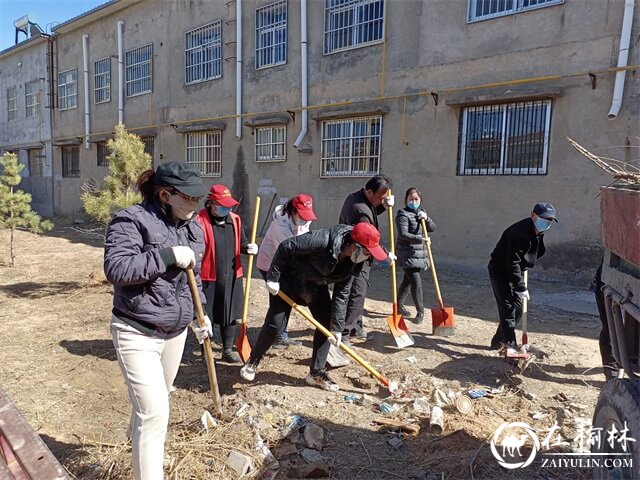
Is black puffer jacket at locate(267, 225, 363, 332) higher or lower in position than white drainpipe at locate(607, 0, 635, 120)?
lower

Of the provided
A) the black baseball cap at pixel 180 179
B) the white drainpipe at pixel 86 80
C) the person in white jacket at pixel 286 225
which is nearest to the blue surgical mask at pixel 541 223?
the person in white jacket at pixel 286 225

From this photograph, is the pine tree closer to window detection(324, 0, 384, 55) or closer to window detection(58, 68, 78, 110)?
window detection(324, 0, 384, 55)

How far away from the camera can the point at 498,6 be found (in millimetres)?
8414

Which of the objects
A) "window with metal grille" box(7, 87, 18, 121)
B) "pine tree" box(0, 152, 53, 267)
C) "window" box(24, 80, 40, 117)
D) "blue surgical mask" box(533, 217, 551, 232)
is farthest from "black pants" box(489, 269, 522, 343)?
"window with metal grille" box(7, 87, 18, 121)

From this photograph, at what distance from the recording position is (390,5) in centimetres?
981

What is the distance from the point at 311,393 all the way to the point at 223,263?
4.65ft

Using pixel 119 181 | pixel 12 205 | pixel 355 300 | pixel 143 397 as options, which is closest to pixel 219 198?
pixel 355 300

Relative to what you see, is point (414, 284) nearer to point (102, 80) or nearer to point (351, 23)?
point (351, 23)

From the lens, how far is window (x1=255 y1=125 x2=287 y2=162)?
12146mm

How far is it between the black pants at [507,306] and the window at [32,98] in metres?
22.6

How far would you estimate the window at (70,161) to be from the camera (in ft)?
63.9

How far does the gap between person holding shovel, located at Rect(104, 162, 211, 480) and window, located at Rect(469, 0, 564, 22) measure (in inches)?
308

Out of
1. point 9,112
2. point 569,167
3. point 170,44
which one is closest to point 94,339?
point 569,167

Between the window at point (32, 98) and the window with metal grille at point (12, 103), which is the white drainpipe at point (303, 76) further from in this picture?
the window with metal grille at point (12, 103)
